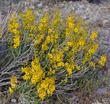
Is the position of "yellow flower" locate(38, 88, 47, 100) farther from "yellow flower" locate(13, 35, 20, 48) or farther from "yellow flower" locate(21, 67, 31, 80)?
"yellow flower" locate(13, 35, 20, 48)

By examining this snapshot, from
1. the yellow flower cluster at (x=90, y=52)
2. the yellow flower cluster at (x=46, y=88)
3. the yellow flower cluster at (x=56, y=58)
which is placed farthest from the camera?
the yellow flower cluster at (x=90, y=52)

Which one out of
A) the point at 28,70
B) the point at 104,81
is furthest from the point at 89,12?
the point at 28,70

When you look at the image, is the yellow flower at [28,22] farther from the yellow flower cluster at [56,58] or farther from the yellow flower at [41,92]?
the yellow flower at [41,92]

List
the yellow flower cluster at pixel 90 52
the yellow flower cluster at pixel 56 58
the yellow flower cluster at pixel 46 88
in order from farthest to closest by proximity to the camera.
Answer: the yellow flower cluster at pixel 90 52
the yellow flower cluster at pixel 56 58
the yellow flower cluster at pixel 46 88

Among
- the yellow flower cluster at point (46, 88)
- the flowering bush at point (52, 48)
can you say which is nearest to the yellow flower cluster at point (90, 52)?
the flowering bush at point (52, 48)

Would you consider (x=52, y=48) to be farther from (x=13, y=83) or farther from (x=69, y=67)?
(x=13, y=83)

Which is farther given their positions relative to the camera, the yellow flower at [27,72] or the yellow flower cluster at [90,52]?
the yellow flower cluster at [90,52]

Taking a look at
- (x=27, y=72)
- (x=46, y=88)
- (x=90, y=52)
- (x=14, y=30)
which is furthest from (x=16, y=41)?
(x=90, y=52)

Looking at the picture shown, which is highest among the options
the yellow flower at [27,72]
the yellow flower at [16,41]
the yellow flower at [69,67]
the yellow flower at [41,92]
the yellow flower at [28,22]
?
the yellow flower at [28,22]

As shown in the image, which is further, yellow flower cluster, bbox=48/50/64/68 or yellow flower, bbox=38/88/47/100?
yellow flower cluster, bbox=48/50/64/68

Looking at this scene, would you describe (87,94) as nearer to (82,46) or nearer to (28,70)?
(82,46)

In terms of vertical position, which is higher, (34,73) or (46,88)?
(34,73)

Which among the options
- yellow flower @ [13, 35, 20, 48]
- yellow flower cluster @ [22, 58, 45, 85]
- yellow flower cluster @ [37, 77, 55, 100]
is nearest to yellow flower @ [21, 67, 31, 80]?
yellow flower cluster @ [22, 58, 45, 85]
